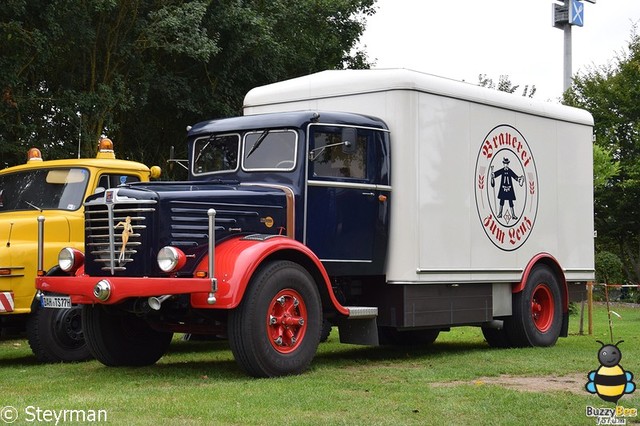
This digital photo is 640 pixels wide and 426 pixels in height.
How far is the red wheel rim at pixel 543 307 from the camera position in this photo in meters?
13.2

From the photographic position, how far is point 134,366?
34.8ft

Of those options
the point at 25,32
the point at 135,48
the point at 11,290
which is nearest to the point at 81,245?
the point at 11,290

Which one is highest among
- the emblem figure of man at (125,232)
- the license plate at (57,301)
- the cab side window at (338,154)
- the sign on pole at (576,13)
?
the sign on pole at (576,13)

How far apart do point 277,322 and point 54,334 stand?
2914 millimetres

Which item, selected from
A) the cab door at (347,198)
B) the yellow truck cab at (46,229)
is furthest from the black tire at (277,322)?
the yellow truck cab at (46,229)

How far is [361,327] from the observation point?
35.0ft

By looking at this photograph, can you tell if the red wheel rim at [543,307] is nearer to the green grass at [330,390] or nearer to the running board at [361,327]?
the green grass at [330,390]

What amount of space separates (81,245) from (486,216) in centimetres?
473

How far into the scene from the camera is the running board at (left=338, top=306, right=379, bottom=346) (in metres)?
10.5

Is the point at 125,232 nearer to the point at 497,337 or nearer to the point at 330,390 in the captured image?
the point at 330,390

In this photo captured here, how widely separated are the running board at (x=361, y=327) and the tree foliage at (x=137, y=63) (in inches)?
325

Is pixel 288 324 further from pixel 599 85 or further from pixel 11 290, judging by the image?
pixel 599 85

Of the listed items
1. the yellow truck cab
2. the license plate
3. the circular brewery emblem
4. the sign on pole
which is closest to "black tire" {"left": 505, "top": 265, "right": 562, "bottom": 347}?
the circular brewery emblem

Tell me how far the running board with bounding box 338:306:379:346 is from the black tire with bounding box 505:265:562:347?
2748mm
